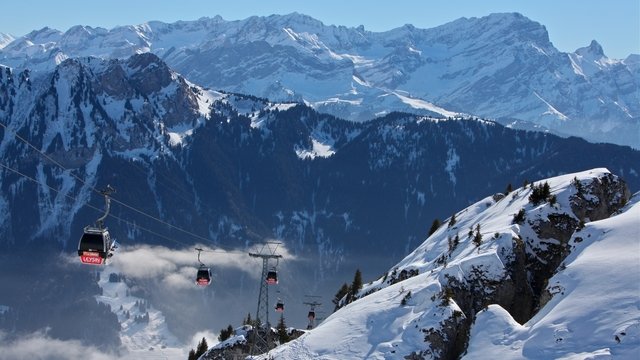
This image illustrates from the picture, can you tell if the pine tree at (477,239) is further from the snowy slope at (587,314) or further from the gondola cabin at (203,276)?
the gondola cabin at (203,276)

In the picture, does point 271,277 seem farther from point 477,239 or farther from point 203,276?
point 477,239

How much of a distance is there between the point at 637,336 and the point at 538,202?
2598 cm

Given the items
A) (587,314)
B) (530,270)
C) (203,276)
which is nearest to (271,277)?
(203,276)

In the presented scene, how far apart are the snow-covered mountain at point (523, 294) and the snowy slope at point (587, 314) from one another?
74mm

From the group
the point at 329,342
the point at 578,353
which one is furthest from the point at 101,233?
the point at 578,353

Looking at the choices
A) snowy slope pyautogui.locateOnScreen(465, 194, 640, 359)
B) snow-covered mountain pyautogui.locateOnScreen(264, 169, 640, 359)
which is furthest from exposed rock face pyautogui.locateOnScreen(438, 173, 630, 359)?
snowy slope pyautogui.locateOnScreen(465, 194, 640, 359)

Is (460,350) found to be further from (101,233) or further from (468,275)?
(101,233)

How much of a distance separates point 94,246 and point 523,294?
3060cm

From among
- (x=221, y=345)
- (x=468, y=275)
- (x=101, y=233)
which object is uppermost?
(x=101, y=233)

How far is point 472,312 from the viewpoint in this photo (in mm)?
61906

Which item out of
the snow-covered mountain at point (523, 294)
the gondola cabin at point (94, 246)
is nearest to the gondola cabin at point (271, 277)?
the snow-covered mountain at point (523, 294)

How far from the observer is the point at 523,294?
64875mm

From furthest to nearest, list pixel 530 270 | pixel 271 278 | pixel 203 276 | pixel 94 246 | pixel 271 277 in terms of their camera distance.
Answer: pixel 271 277 → pixel 271 278 → pixel 203 276 → pixel 530 270 → pixel 94 246

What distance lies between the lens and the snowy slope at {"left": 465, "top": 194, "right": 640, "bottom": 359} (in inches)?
1863
